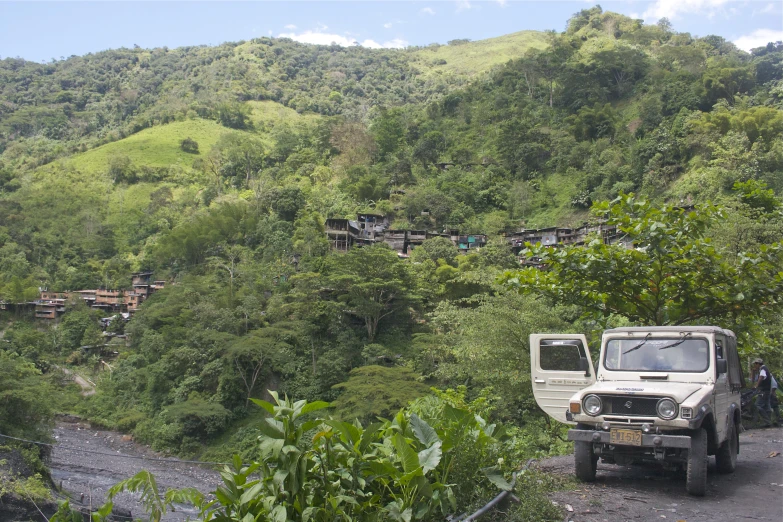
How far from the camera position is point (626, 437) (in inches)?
234

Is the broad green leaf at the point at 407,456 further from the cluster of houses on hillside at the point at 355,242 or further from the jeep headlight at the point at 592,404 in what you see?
the cluster of houses on hillside at the point at 355,242

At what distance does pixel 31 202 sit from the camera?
214ft

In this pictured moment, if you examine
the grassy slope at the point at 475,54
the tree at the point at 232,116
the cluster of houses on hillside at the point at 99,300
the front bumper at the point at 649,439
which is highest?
the grassy slope at the point at 475,54

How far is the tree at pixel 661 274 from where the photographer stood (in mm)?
8266

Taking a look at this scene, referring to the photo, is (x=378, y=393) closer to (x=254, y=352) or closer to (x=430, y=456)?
(x=254, y=352)

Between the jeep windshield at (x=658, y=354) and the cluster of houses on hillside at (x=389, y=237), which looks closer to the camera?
the jeep windshield at (x=658, y=354)

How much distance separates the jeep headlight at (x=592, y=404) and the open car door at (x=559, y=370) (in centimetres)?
102

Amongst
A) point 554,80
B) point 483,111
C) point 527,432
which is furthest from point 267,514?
point 554,80

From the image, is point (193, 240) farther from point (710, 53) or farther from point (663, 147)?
point (710, 53)

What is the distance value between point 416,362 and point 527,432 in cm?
1228

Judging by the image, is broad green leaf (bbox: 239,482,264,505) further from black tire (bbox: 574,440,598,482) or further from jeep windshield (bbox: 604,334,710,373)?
jeep windshield (bbox: 604,334,710,373)

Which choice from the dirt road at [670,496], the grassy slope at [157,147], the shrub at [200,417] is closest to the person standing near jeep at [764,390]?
the dirt road at [670,496]

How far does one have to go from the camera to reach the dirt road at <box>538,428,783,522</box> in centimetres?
544

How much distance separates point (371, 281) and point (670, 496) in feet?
85.8
